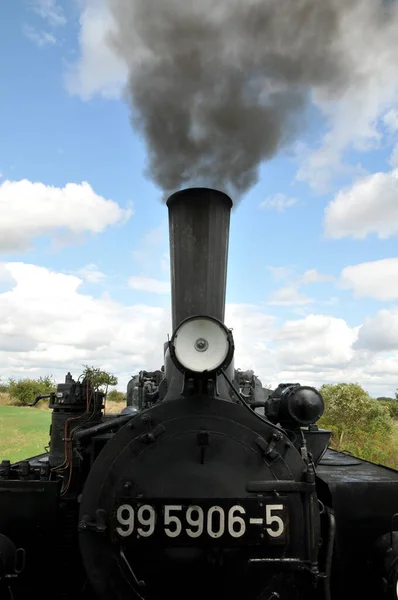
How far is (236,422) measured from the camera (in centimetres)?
398

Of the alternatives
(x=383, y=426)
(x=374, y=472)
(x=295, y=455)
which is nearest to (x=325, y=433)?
(x=374, y=472)

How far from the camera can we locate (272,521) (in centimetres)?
374

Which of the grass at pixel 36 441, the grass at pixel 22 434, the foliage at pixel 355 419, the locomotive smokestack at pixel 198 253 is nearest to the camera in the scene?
the locomotive smokestack at pixel 198 253

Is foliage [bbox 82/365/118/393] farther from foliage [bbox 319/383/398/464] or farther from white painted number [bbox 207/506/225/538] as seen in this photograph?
foliage [bbox 319/383/398/464]

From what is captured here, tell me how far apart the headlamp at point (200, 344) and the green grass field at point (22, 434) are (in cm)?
1083

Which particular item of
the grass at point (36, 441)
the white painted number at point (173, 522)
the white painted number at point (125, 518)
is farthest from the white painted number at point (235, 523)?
Answer: the grass at point (36, 441)

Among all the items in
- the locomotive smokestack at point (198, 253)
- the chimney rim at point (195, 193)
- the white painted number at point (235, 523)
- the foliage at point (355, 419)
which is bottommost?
the white painted number at point (235, 523)

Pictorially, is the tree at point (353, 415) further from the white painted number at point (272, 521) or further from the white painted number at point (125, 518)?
the white painted number at point (125, 518)

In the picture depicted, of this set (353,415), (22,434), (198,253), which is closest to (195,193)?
(198,253)

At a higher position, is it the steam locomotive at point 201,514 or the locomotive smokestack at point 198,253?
the locomotive smokestack at point 198,253

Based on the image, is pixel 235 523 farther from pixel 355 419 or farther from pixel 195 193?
pixel 355 419

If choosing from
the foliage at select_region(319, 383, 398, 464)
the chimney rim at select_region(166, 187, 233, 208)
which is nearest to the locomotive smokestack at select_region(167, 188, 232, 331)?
the chimney rim at select_region(166, 187, 233, 208)

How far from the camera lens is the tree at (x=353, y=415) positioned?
2086 centimetres

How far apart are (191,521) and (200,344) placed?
1301 millimetres
